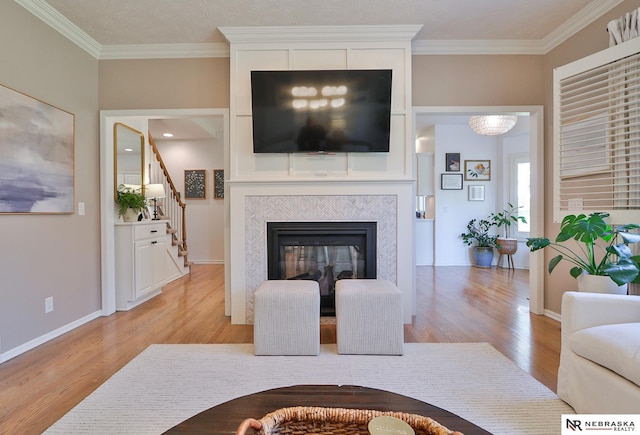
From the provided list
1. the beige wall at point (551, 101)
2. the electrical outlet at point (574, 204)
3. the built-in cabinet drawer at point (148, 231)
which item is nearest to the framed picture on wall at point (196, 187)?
the built-in cabinet drawer at point (148, 231)

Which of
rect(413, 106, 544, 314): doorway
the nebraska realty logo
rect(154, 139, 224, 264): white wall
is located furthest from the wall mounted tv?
rect(154, 139, 224, 264): white wall

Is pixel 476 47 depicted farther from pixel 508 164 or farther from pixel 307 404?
pixel 307 404

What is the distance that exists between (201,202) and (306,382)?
5.37 meters

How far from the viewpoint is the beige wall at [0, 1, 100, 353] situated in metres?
2.22

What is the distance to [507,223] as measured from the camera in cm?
555

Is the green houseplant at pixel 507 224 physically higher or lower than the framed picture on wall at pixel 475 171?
lower

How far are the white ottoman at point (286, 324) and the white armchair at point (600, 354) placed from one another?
4.91ft

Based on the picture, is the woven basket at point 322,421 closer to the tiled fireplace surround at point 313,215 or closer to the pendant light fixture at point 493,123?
the tiled fireplace surround at point 313,215

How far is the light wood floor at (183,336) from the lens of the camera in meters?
1.75

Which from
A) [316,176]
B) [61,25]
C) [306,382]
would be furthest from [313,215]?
[61,25]

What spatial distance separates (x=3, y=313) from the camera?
217cm

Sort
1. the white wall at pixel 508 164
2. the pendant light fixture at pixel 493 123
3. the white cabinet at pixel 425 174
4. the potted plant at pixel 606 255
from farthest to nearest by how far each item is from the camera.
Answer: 1. the white cabinet at pixel 425 174
2. the white wall at pixel 508 164
3. the pendant light fixture at pixel 493 123
4. the potted plant at pixel 606 255

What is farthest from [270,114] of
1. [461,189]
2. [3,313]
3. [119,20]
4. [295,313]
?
[461,189]

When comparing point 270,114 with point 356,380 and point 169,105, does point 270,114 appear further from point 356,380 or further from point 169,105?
point 356,380
